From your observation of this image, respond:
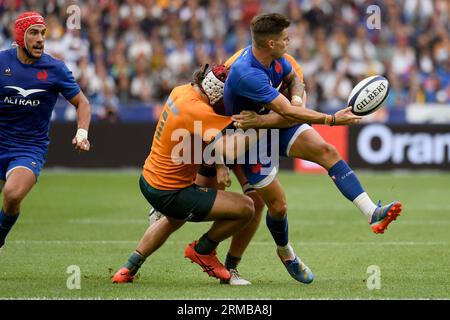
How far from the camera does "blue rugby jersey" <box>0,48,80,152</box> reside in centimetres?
934

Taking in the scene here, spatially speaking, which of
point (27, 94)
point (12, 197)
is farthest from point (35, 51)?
point (12, 197)

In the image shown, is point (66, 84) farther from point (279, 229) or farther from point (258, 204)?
point (279, 229)

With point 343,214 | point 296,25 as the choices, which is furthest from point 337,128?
point 343,214

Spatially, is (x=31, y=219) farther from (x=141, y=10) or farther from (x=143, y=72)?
(x=141, y=10)

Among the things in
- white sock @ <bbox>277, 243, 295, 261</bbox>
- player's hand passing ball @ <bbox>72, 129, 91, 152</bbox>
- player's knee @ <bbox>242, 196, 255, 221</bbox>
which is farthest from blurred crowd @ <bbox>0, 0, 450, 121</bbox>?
player's knee @ <bbox>242, 196, 255, 221</bbox>

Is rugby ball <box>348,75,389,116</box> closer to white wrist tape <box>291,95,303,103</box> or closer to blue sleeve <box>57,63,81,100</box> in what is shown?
white wrist tape <box>291,95,303,103</box>

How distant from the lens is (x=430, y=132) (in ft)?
65.5

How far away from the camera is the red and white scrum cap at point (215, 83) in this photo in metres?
8.57

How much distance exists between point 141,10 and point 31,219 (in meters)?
11.3

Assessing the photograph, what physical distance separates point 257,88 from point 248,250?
11.0ft

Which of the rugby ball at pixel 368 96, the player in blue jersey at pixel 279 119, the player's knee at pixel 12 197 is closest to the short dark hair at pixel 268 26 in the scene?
the player in blue jersey at pixel 279 119

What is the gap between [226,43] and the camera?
77.8ft
